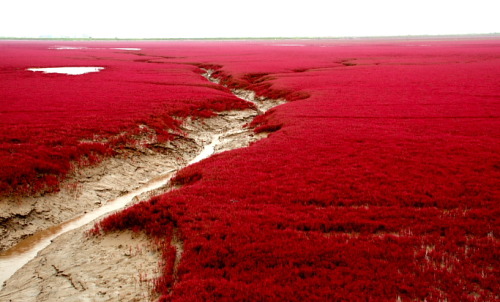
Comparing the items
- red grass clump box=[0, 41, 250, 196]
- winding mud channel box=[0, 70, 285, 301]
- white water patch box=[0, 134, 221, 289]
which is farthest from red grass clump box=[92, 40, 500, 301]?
red grass clump box=[0, 41, 250, 196]

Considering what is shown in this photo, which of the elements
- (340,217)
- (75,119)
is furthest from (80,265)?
(75,119)

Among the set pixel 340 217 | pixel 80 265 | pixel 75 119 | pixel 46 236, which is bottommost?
pixel 46 236

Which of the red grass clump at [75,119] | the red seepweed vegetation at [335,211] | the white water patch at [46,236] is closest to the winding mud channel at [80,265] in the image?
the white water patch at [46,236]

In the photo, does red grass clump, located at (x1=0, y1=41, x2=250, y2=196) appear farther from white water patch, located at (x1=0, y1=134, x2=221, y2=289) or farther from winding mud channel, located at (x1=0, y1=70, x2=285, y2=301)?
winding mud channel, located at (x1=0, y1=70, x2=285, y2=301)

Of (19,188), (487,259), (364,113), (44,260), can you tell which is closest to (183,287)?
(44,260)

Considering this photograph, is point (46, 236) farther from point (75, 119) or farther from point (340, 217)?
point (75, 119)

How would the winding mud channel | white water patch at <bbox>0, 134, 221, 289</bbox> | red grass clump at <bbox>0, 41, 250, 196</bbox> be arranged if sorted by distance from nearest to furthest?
the winding mud channel, white water patch at <bbox>0, 134, 221, 289</bbox>, red grass clump at <bbox>0, 41, 250, 196</bbox>
